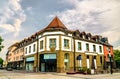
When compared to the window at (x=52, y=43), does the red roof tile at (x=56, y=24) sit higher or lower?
higher

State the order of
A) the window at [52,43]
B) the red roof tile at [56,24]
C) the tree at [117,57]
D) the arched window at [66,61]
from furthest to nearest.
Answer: the tree at [117,57] < the red roof tile at [56,24] < the arched window at [66,61] < the window at [52,43]

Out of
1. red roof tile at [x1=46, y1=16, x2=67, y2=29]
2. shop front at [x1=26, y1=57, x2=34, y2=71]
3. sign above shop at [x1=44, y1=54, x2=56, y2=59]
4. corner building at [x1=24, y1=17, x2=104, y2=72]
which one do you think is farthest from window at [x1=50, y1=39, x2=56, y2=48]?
shop front at [x1=26, y1=57, x2=34, y2=71]

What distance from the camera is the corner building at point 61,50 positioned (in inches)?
1633

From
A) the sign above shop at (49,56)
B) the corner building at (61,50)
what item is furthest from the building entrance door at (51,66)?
the sign above shop at (49,56)

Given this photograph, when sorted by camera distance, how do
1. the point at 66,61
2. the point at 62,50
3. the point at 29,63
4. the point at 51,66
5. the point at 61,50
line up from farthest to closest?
the point at 29,63 < the point at 51,66 < the point at 66,61 < the point at 62,50 < the point at 61,50

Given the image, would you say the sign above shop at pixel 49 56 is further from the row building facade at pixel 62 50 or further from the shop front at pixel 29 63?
the shop front at pixel 29 63

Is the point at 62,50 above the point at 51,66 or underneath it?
above

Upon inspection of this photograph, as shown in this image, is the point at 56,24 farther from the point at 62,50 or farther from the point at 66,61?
the point at 66,61

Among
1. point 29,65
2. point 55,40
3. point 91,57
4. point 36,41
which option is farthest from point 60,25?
point 29,65

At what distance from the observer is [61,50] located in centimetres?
4125

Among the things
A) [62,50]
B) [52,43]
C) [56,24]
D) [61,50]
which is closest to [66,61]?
[62,50]

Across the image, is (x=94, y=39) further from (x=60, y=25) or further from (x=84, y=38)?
(x=60, y=25)

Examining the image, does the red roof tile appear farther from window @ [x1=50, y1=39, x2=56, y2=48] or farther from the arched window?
the arched window

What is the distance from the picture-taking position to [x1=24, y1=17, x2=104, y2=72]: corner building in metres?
41.5
